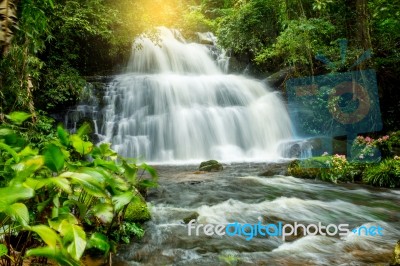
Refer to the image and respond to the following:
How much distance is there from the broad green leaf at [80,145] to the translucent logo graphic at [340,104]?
9.16 metres

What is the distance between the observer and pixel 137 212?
4277 mm

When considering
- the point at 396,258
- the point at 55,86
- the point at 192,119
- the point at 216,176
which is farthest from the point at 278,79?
the point at 396,258

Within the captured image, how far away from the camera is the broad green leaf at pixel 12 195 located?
4.54 feet

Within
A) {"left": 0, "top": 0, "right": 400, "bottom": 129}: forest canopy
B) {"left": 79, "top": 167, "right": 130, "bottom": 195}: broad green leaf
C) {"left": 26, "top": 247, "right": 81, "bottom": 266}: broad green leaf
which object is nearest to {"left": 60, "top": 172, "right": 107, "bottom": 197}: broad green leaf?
{"left": 79, "top": 167, "right": 130, "bottom": 195}: broad green leaf

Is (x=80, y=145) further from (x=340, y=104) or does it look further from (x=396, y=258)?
(x=340, y=104)

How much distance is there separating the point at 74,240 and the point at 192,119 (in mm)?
11684

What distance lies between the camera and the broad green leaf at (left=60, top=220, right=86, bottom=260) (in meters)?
1.40

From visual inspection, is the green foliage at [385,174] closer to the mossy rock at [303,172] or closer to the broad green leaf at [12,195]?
the mossy rock at [303,172]

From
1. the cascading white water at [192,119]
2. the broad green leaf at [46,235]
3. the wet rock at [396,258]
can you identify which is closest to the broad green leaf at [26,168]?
the broad green leaf at [46,235]

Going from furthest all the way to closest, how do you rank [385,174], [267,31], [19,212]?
[267,31], [385,174], [19,212]

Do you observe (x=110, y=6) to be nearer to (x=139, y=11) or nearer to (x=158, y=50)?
(x=139, y=11)

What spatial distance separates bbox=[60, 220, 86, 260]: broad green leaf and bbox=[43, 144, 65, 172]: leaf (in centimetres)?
42

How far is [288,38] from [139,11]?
5.21 m

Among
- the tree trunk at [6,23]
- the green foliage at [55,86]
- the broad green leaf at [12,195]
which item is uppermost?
the green foliage at [55,86]
